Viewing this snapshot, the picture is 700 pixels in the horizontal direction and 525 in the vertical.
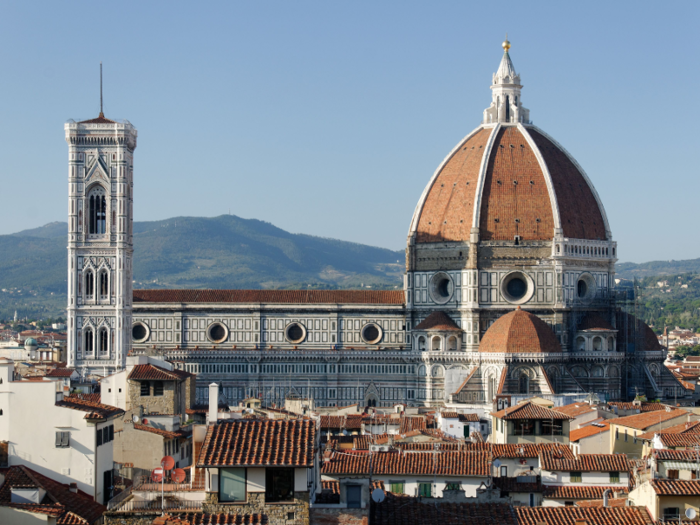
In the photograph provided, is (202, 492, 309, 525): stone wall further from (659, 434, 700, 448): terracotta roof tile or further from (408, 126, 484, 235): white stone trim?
(408, 126, 484, 235): white stone trim

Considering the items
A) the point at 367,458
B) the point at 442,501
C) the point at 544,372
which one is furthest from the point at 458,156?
the point at 442,501

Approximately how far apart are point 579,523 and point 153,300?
244 ft

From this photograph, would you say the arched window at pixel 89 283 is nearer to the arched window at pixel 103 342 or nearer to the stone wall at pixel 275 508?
the arched window at pixel 103 342

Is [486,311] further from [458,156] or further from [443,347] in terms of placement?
[458,156]

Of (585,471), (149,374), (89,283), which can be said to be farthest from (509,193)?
(585,471)

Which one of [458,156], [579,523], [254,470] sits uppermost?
[458,156]

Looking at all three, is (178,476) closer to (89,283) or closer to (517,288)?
(89,283)

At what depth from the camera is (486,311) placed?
3757 inches

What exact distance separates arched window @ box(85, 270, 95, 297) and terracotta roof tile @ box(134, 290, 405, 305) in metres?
4.96

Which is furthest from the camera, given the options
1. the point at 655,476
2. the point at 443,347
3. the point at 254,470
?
the point at 443,347

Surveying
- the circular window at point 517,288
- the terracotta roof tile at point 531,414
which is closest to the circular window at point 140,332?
the circular window at point 517,288

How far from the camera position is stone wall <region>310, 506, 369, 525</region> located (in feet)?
71.5

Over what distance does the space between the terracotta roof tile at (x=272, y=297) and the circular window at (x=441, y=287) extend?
2.71 m

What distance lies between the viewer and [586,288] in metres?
97.6
